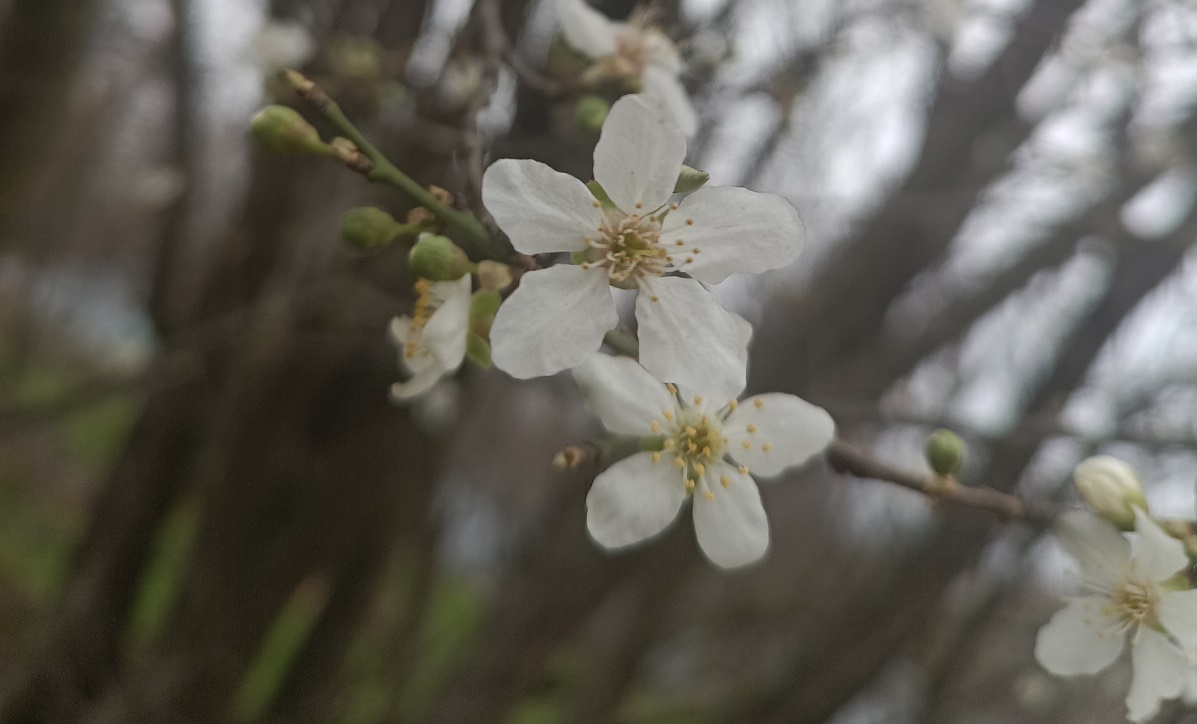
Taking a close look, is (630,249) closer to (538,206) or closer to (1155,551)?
(538,206)

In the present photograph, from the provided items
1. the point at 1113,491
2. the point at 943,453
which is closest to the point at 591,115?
the point at 943,453

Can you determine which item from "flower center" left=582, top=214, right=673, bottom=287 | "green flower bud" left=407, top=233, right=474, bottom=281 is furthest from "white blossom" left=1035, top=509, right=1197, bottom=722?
"green flower bud" left=407, top=233, right=474, bottom=281

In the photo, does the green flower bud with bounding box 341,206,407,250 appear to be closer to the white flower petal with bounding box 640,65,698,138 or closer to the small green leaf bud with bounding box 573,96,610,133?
the small green leaf bud with bounding box 573,96,610,133

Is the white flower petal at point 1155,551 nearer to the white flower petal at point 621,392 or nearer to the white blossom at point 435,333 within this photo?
the white flower petal at point 621,392

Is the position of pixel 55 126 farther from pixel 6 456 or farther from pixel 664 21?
pixel 6 456

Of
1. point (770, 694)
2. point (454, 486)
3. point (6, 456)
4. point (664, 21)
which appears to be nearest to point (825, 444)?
point (664, 21)

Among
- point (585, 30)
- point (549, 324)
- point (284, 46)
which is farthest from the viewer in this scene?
point (284, 46)
